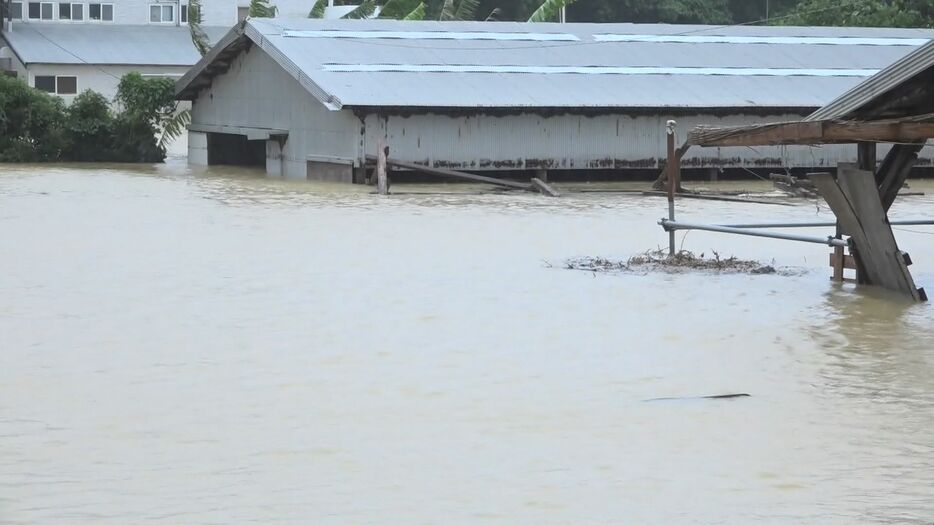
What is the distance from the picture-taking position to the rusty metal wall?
31969 mm

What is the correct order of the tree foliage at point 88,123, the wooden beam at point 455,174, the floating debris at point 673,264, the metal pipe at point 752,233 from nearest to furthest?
the metal pipe at point 752,233 < the floating debris at point 673,264 < the wooden beam at point 455,174 < the tree foliage at point 88,123

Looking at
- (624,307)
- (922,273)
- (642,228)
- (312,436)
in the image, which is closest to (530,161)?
(642,228)

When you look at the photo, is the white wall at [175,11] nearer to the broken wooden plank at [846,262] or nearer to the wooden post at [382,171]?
the wooden post at [382,171]

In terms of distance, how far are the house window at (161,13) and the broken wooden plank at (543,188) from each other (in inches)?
1165

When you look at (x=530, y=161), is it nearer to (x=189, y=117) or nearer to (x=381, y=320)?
(x=189, y=117)

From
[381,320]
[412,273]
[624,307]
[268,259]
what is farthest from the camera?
[268,259]

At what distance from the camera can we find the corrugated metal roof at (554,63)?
1254 inches

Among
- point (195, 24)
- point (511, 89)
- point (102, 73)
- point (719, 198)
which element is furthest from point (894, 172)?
point (102, 73)

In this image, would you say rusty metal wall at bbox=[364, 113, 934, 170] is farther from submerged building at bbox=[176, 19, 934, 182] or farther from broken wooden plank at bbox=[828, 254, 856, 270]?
broken wooden plank at bbox=[828, 254, 856, 270]

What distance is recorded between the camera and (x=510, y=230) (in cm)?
2242

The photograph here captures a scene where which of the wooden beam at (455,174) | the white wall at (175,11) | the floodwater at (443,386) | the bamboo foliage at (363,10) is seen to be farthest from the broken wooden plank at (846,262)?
the white wall at (175,11)

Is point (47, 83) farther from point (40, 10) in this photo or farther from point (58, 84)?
point (40, 10)

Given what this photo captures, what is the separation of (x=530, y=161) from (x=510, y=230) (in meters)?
10.5

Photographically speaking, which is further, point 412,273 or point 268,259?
point 268,259
